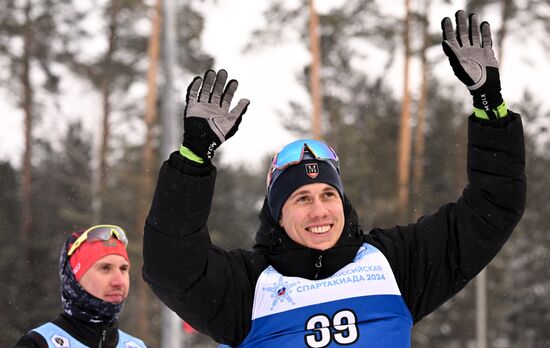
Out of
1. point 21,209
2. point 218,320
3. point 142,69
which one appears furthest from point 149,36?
point 218,320

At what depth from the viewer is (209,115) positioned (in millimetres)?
3072

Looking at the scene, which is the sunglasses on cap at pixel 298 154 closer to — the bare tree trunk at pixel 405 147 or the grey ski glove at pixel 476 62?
the grey ski glove at pixel 476 62

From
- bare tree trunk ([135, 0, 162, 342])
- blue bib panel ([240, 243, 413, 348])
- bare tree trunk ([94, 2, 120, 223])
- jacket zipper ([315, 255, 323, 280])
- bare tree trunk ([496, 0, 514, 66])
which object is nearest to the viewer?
blue bib panel ([240, 243, 413, 348])

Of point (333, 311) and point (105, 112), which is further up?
point (105, 112)

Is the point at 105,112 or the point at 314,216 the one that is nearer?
the point at 314,216

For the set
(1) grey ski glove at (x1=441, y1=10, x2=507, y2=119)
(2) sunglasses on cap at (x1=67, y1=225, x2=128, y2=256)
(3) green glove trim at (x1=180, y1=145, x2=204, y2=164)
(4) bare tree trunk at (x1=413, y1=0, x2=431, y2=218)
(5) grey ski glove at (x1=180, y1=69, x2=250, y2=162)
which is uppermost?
(4) bare tree trunk at (x1=413, y1=0, x2=431, y2=218)

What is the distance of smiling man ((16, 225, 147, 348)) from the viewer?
5.16 m

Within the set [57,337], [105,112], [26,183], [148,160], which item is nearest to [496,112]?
[57,337]

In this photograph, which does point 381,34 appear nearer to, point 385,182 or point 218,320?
point 385,182

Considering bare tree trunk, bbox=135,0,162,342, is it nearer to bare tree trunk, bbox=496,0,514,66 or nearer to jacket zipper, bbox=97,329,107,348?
bare tree trunk, bbox=496,0,514,66

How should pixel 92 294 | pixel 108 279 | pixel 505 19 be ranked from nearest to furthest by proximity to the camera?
pixel 92 294, pixel 108 279, pixel 505 19

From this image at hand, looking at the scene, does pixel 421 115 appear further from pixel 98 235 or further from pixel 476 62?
pixel 476 62

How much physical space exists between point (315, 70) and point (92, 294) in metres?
16.1

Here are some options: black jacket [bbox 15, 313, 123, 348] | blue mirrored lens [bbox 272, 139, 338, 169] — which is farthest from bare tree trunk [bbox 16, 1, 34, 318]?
blue mirrored lens [bbox 272, 139, 338, 169]
